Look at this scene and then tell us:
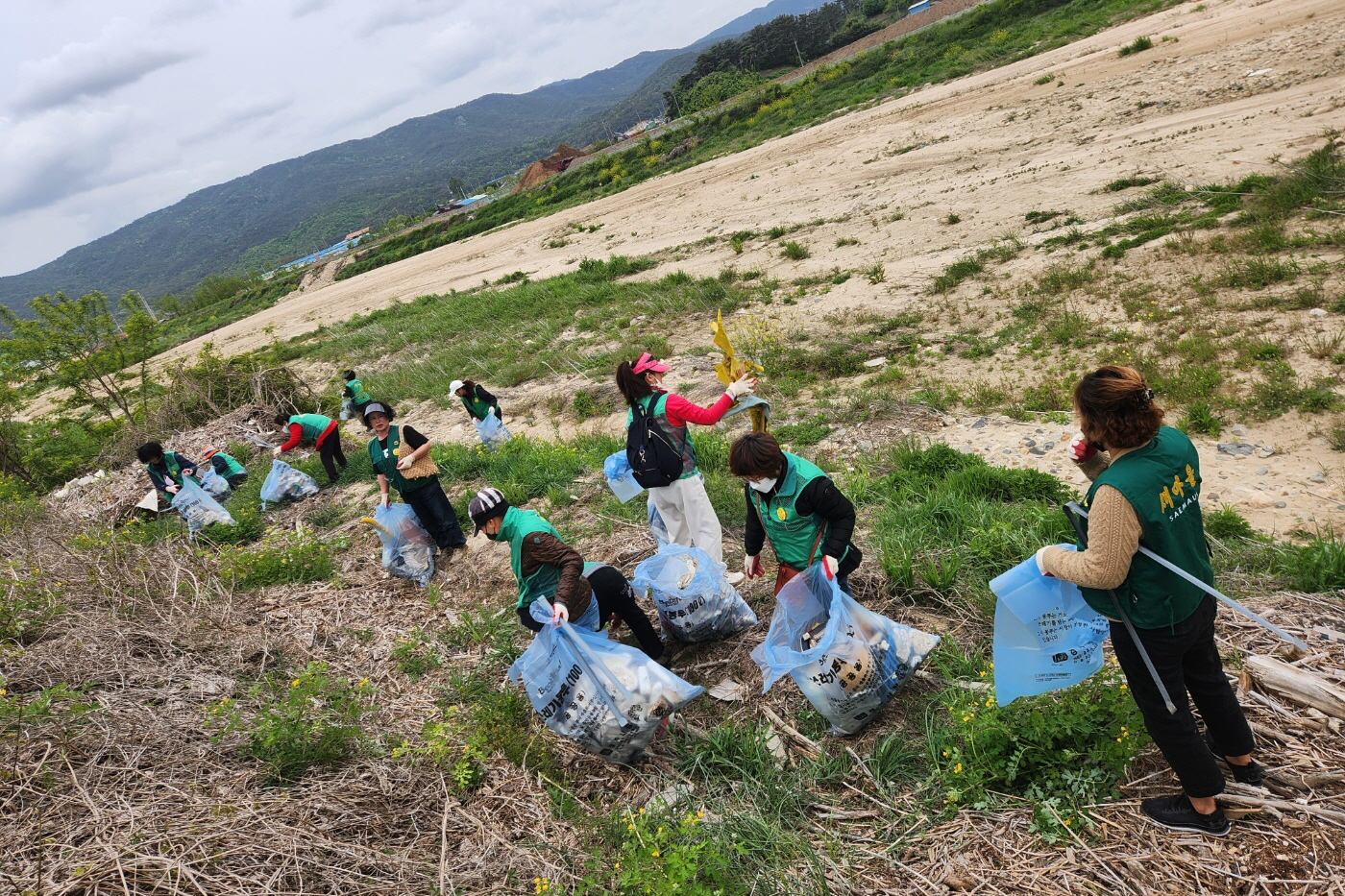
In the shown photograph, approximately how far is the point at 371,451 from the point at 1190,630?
212 inches

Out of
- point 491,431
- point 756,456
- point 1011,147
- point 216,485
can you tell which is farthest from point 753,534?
point 1011,147

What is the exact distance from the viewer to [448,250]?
31.9m

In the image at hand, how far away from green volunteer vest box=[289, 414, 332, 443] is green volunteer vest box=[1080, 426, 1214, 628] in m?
7.75

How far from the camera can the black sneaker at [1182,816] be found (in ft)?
6.92

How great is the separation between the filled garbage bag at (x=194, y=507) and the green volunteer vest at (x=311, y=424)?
1.16m

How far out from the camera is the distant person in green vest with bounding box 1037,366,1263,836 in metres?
1.88

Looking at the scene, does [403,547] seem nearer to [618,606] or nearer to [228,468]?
[618,606]

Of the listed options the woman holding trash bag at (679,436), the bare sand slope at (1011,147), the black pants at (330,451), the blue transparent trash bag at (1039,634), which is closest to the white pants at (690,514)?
the woman holding trash bag at (679,436)

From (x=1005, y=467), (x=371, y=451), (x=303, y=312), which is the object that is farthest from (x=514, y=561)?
(x=303, y=312)

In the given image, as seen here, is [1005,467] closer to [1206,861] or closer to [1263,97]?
[1206,861]

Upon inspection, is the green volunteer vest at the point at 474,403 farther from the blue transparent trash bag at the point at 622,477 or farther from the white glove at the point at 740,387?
the white glove at the point at 740,387

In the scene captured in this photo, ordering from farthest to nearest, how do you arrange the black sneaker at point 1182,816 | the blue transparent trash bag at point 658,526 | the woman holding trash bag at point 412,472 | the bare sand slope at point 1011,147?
the bare sand slope at point 1011,147 < the woman holding trash bag at point 412,472 < the blue transparent trash bag at point 658,526 < the black sneaker at point 1182,816

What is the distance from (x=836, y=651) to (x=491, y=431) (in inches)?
211

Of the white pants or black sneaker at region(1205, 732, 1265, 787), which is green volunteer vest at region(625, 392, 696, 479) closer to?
the white pants
